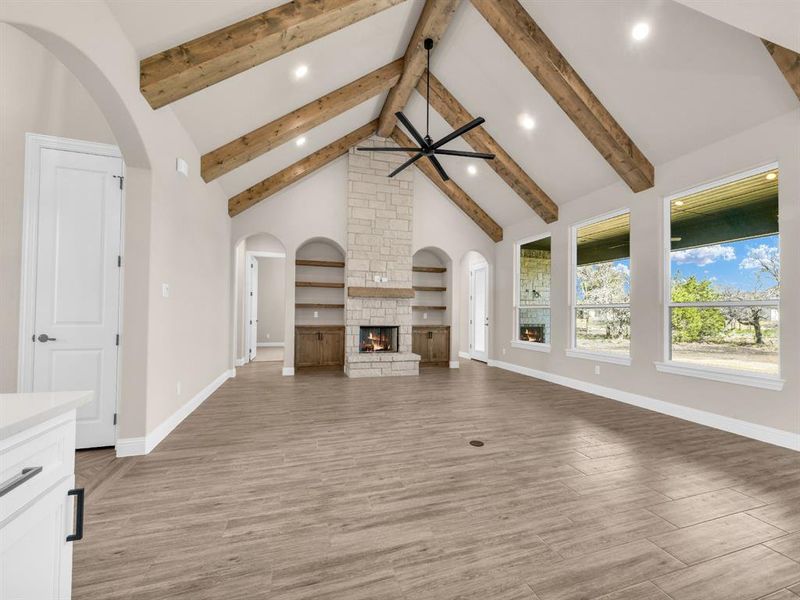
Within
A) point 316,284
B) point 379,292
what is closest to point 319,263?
point 316,284

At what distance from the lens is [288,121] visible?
15.4 ft

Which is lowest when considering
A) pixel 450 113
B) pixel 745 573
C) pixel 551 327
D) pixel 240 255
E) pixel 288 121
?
pixel 745 573

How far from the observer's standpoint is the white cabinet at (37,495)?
0.89 metres

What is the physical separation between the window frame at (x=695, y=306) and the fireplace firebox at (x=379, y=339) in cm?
444

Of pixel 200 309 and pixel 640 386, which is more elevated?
pixel 200 309

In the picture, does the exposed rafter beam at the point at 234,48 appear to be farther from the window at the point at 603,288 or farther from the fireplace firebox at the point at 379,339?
the fireplace firebox at the point at 379,339

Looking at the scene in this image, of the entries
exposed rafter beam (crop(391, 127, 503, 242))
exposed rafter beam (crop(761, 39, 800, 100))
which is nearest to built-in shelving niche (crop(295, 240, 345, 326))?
exposed rafter beam (crop(391, 127, 503, 242))

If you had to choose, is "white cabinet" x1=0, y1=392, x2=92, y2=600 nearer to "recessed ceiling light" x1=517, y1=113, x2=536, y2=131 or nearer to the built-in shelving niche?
"recessed ceiling light" x1=517, y1=113, x2=536, y2=131

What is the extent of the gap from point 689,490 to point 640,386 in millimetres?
2522

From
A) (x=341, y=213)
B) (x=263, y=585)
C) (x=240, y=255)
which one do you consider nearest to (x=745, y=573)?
(x=263, y=585)

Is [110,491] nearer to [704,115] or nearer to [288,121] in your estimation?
[288,121]

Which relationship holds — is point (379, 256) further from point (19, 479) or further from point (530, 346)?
point (19, 479)

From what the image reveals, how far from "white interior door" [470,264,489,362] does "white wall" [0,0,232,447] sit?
6.64 meters

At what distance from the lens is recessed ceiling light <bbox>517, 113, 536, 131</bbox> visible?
5.01m
